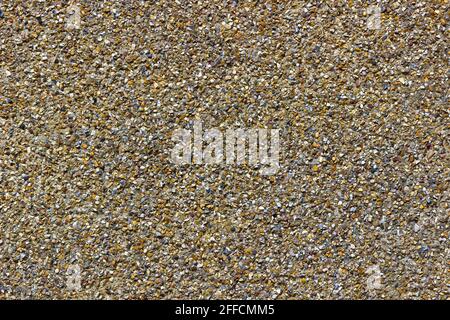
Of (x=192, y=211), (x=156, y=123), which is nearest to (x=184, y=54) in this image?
(x=156, y=123)

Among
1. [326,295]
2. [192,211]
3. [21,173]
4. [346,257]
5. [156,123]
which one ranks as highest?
[156,123]

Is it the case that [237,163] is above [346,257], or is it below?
above

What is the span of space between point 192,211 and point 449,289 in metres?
0.88

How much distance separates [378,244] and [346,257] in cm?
11

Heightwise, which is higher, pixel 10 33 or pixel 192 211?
pixel 10 33

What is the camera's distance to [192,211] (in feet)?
5.53

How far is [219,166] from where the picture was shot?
5.55 feet

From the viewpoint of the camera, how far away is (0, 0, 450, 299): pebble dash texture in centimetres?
168

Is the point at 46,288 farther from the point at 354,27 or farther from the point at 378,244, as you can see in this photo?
the point at 354,27

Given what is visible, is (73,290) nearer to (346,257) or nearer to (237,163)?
(237,163)

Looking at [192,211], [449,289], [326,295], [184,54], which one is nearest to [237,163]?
[192,211]

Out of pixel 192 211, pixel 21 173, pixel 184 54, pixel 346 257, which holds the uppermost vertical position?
pixel 184 54

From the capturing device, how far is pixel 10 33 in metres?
1.72

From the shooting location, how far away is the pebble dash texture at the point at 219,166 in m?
1.68
